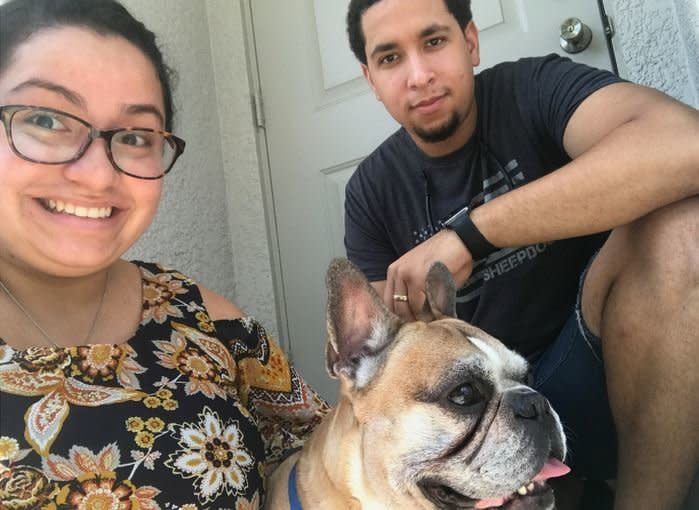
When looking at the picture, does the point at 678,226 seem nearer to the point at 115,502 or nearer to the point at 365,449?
the point at 365,449

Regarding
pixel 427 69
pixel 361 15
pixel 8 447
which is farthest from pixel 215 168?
pixel 8 447

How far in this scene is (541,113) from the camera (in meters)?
1.78

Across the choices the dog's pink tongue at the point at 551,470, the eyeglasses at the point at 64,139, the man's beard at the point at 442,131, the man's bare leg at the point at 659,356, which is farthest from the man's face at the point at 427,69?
the dog's pink tongue at the point at 551,470

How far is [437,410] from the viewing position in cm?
125

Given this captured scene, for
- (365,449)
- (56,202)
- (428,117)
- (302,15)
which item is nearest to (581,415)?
(365,449)

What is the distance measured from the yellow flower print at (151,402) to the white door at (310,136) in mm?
1858

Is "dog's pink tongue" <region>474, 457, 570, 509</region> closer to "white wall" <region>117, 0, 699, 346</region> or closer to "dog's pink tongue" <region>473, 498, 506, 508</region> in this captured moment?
"dog's pink tongue" <region>473, 498, 506, 508</region>

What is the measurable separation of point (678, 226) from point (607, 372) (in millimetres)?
405

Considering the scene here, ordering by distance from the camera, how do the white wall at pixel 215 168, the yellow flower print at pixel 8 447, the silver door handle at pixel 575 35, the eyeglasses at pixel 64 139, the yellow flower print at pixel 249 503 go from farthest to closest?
1. the white wall at pixel 215 168
2. the silver door handle at pixel 575 35
3. the yellow flower print at pixel 249 503
4. the eyeglasses at pixel 64 139
5. the yellow flower print at pixel 8 447

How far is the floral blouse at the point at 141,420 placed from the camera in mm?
982

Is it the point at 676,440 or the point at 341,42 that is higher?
the point at 341,42

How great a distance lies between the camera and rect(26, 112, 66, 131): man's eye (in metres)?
1.08

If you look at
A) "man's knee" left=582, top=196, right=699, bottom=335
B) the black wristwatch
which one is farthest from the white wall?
"man's knee" left=582, top=196, right=699, bottom=335

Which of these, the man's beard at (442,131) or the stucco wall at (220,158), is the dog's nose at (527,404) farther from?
the stucco wall at (220,158)
